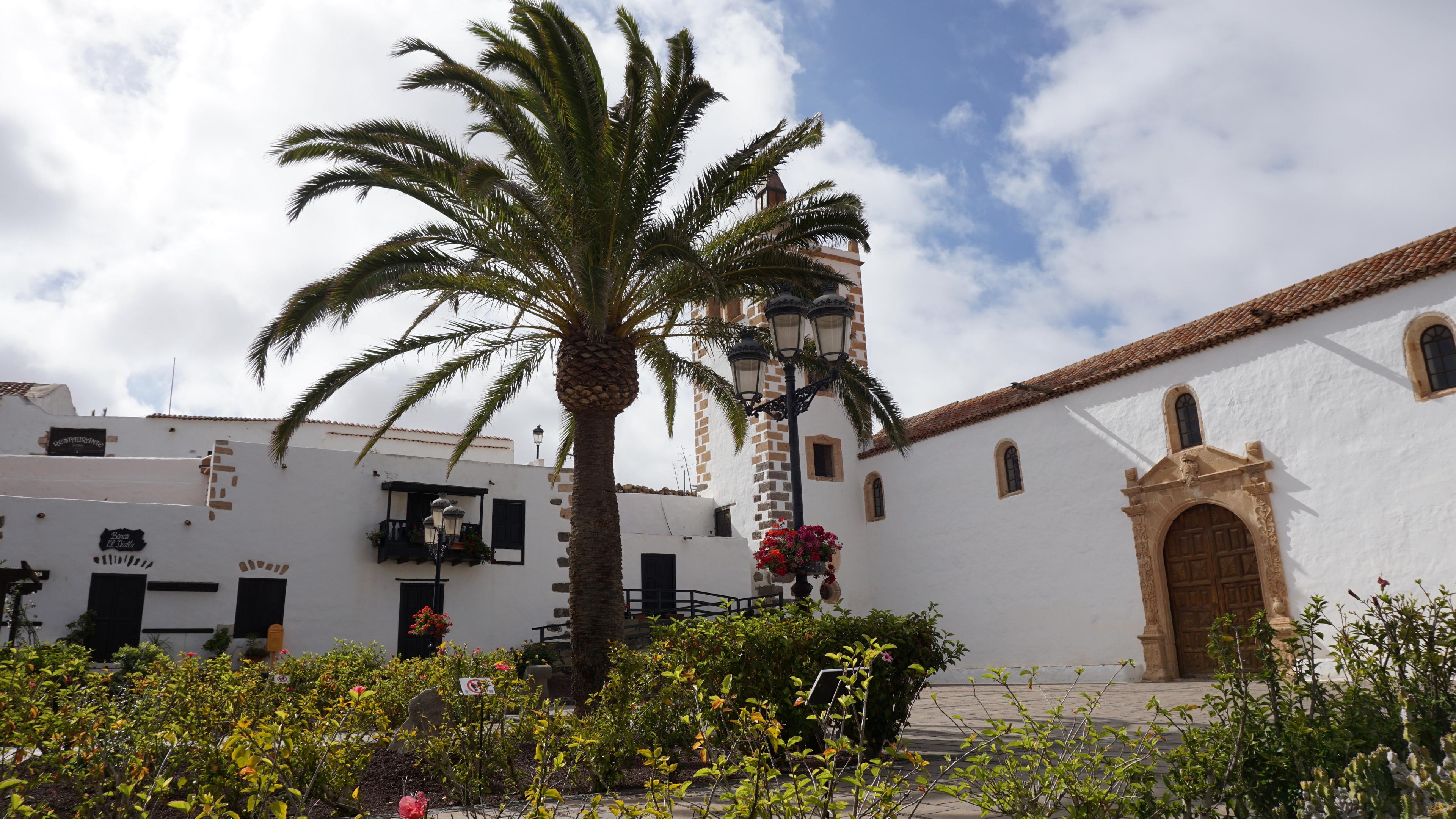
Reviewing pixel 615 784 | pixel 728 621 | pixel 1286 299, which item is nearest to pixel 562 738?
pixel 615 784

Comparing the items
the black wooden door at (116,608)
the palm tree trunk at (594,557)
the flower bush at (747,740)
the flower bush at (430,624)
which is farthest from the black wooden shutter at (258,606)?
the palm tree trunk at (594,557)

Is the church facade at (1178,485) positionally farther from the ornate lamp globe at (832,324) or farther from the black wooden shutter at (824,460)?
the ornate lamp globe at (832,324)

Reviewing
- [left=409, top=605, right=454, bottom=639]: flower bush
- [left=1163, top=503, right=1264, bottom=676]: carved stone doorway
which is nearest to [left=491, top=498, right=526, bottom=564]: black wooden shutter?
[left=409, top=605, right=454, bottom=639]: flower bush

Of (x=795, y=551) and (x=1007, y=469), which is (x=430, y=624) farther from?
(x=1007, y=469)

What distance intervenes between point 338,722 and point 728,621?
282 cm

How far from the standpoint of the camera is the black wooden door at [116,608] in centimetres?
1458

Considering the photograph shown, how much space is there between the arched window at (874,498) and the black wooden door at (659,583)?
4403 mm

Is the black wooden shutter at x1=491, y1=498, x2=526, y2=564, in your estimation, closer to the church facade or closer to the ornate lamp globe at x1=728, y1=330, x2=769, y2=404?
the church facade

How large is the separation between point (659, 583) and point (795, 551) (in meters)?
11.8

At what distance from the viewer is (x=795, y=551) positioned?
9047mm

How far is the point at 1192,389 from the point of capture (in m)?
14.7

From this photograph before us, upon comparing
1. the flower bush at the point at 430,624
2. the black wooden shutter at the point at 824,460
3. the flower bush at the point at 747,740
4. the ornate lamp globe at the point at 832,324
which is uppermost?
the black wooden shutter at the point at 824,460

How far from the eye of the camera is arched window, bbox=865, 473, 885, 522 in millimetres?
20906

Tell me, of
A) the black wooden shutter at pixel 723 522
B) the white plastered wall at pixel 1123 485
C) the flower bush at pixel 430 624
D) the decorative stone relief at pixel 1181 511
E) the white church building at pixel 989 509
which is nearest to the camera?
the white plastered wall at pixel 1123 485
